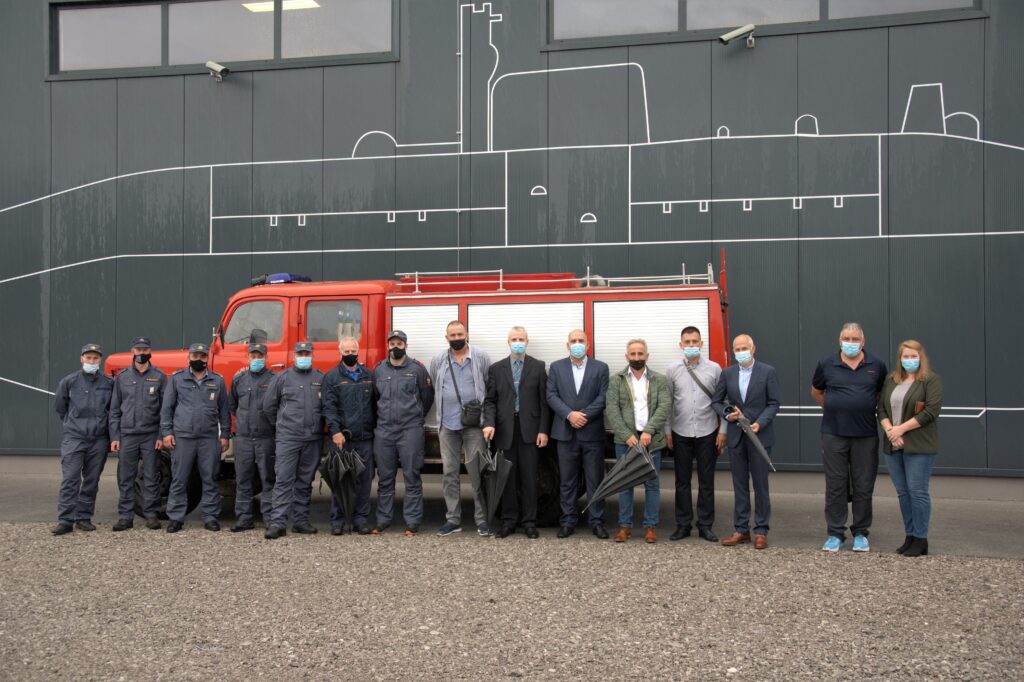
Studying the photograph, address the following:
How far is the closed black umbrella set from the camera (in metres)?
7.63

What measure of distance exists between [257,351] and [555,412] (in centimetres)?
303

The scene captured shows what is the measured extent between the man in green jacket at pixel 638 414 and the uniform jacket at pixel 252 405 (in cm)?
329

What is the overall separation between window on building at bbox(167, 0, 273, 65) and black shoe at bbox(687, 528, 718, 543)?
9.64 m

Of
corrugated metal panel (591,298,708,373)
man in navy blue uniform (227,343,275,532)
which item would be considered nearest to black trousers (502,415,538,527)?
corrugated metal panel (591,298,708,373)

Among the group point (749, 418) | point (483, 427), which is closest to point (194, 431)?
point (483, 427)

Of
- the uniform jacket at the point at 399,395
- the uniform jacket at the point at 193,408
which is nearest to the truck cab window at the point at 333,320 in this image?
the uniform jacket at the point at 399,395

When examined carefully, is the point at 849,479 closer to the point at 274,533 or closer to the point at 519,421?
the point at 519,421

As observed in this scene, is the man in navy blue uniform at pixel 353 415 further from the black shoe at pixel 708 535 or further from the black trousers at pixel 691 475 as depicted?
the black shoe at pixel 708 535

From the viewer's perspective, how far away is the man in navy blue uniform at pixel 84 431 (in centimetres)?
858

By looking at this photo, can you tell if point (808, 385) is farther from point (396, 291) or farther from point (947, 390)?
point (396, 291)

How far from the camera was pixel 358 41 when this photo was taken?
12953 millimetres

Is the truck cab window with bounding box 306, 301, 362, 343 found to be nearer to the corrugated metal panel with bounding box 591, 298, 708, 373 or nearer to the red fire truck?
the red fire truck

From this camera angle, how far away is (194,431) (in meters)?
8.48

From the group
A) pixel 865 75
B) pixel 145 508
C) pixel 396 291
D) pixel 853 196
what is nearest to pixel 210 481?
pixel 145 508
